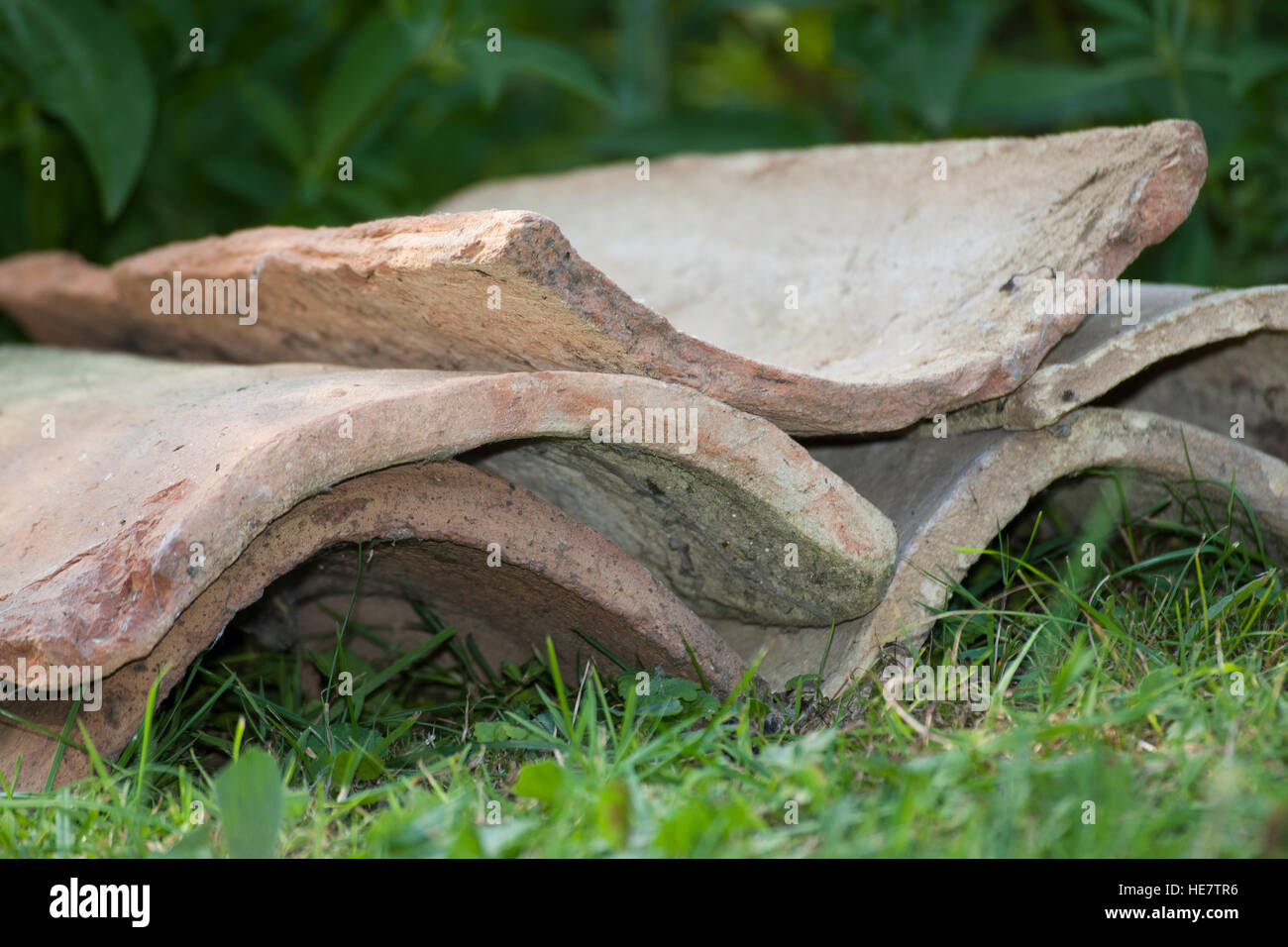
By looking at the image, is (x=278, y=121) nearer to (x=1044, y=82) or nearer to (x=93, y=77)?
(x=93, y=77)

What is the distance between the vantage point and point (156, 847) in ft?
5.33

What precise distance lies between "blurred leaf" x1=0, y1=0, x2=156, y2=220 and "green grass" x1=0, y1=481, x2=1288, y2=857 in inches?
70.0

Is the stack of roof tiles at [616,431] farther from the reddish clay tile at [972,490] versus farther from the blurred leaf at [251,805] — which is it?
the blurred leaf at [251,805]

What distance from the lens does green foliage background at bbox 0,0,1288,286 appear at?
3537 millimetres

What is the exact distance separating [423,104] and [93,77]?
202 centimetres

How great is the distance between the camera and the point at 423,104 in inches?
209

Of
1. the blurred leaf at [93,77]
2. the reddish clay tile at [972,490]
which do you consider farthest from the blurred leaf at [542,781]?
the blurred leaf at [93,77]

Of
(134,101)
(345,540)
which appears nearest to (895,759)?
(345,540)

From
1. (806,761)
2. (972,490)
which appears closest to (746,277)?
(972,490)

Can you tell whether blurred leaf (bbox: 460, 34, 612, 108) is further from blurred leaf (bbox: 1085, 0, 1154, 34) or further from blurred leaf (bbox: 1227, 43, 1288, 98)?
blurred leaf (bbox: 1227, 43, 1288, 98)

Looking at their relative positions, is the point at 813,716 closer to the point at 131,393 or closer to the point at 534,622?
the point at 534,622

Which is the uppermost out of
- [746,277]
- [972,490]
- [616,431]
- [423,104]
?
[423,104]

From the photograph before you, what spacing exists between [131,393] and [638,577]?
1.07m

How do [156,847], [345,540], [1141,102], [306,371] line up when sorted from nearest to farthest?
[156,847]
[345,540]
[306,371]
[1141,102]
